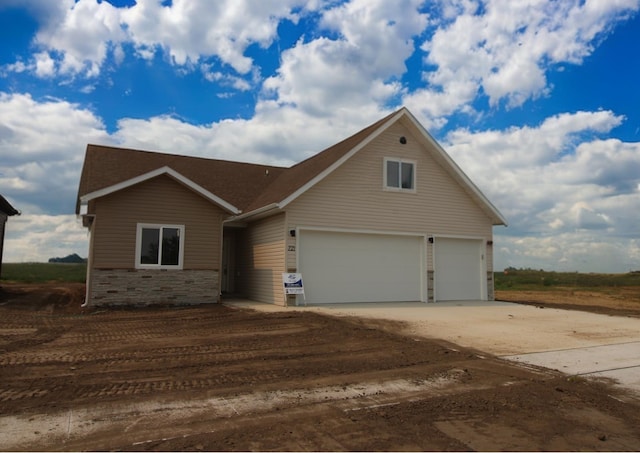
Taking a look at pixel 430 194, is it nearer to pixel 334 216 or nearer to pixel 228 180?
pixel 334 216

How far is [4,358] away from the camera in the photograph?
677cm

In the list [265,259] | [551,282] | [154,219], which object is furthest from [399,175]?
[551,282]

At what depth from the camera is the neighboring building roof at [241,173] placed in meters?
14.7

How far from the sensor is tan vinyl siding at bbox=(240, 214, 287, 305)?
1478 centimetres

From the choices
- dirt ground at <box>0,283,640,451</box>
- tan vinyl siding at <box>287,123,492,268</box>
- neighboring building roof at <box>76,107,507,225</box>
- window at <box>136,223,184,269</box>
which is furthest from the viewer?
tan vinyl siding at <box>287,123,492,268</box>

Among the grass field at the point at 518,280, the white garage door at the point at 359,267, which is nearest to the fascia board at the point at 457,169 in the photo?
the white garage door at the point at 359,267

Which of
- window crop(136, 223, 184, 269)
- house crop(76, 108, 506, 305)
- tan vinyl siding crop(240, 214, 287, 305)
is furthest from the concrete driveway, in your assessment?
window crop(136, 223, 184, 269)

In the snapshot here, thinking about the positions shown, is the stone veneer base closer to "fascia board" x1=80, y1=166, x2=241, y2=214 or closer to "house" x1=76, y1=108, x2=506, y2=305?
"house" x1=76, y1=108, x2=506, y2=305

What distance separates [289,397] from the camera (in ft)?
16.8

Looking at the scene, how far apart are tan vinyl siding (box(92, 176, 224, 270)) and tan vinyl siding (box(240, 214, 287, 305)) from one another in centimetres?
167

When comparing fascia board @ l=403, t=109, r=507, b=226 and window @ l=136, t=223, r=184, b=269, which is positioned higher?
fascia board @ l=403, t=109, r=507, b=226

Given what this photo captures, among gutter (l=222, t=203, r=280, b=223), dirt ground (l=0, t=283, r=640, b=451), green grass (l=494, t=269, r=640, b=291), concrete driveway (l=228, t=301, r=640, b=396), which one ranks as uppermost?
gutter (l=222, t=203, r=280, b=223)

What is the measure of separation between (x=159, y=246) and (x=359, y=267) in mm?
6335

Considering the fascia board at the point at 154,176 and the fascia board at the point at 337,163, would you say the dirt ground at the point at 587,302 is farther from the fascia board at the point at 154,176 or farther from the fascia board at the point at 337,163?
the fascia board at the point at 154,176
